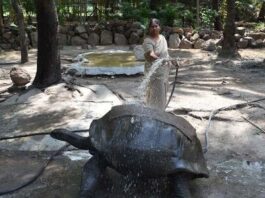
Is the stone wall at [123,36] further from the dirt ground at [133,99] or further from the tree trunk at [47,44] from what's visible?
the tree trunk at [47,44]

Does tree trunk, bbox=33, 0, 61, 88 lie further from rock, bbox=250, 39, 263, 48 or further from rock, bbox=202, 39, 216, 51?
rock, bbox=250, 39, 263, 48

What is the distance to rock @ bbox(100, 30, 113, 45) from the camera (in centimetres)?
1498

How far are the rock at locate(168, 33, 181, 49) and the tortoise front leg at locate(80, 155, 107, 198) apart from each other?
33.3ft

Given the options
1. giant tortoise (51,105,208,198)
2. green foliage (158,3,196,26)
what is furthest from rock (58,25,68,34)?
giant tortoise (51,105,208,198)

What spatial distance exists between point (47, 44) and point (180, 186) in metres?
4.94

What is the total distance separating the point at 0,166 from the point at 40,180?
0.62 metres

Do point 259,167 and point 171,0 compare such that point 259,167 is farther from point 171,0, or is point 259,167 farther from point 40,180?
point 171,0

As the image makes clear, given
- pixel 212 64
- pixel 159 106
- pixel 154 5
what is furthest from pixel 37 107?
pixel 154 5

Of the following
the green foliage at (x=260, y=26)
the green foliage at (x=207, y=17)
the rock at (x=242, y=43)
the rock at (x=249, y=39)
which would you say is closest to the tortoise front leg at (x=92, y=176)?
the rock at (x=242, y=43)

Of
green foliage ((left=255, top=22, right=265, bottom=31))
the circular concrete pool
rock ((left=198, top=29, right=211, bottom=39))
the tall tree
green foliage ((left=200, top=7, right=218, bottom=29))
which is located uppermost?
the tall tree

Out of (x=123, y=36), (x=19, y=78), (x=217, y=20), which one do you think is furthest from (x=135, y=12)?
(x=19, y=78)

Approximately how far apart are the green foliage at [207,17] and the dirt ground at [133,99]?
16.5 ft

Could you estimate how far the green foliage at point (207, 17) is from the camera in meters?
14.9

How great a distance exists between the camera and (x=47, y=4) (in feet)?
26.3
